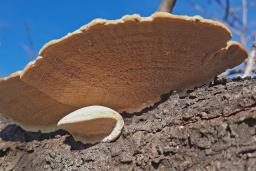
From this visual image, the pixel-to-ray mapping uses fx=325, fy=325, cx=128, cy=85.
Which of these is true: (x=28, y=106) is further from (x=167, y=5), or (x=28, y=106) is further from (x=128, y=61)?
(x=167, y=5)

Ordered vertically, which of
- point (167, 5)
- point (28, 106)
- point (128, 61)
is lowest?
point (28, 106)

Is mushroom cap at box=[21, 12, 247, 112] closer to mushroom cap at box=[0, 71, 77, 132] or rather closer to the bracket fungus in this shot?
the bracket fungus

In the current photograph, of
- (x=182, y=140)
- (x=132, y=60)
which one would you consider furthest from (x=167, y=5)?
(x=182, y=140)

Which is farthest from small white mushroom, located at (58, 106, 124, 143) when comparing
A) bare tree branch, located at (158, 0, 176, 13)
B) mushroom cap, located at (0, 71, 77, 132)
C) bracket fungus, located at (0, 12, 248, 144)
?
bare tree branch, located at (158, 0, 176, 13)

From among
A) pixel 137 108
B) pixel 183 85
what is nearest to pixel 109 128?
pixel 137 108

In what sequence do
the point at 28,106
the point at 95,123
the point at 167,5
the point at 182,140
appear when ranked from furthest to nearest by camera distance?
the point at 167,5 → the point at 28,106 → the point at 95,123 → the point at 182,140

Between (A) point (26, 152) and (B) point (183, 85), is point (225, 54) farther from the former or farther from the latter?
(A) point (26, 152)
